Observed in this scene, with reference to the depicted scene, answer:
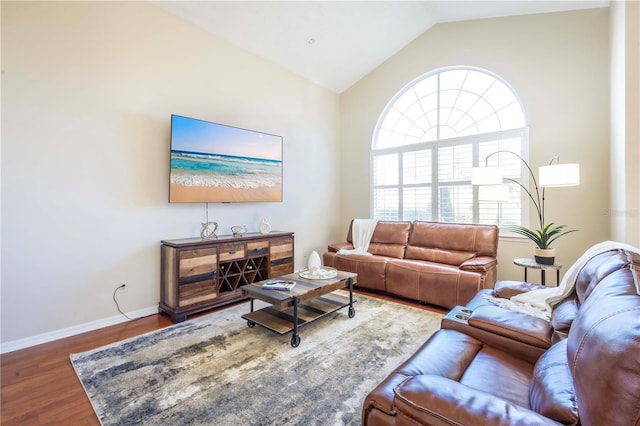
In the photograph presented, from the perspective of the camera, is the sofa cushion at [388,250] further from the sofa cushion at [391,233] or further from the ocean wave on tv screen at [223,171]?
the ocean wave on tv screen at [223,171]

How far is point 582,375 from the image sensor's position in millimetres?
830

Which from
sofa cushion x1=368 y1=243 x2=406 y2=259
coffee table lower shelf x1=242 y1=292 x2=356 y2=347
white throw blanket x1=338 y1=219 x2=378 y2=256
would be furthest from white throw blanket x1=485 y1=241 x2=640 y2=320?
white throw blanket x1=338 y1=219 x2=378 y2=256

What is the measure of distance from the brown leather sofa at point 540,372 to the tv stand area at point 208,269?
2359 mm

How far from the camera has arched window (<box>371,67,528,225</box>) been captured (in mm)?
3900

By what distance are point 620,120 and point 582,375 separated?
2.97m

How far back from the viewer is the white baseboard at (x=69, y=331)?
240 cm

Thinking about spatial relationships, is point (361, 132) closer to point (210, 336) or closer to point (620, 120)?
point (620, 120)

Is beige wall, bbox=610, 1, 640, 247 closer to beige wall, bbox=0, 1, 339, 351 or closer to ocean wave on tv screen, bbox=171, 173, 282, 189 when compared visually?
ocean wave on tv screen, bbox=171, 173, 282, 189

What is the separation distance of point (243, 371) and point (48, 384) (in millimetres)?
1282

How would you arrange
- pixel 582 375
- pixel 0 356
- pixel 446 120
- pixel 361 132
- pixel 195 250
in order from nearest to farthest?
pixel 582 375 < pixel 0 356 < pixel 195 250 < pixel 446 120 < pixel 361 132

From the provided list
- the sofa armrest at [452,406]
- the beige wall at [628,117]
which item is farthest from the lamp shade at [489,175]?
the sofa armrest at [452,406]

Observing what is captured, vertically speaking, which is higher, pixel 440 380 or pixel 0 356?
pixel 440 380

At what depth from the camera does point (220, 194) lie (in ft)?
11.7

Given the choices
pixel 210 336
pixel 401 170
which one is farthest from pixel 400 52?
pixel 210 336
